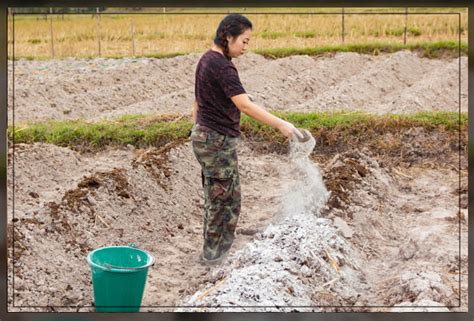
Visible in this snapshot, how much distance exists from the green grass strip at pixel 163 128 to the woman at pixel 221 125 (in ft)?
8.25

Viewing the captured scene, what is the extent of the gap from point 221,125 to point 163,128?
9.62 feet

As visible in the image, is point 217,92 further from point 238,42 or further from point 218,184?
point 218,184

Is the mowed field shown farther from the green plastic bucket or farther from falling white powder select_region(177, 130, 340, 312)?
the green plastic bucket

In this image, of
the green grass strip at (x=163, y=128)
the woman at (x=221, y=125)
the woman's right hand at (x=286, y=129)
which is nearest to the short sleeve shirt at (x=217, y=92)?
the woman at (x=221, y=125)

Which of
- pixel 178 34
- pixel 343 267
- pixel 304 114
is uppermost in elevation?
pixel 178 34

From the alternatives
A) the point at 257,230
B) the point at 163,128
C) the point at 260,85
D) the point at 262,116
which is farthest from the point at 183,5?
the point at 260,85

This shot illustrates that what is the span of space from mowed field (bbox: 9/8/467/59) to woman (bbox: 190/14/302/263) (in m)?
6.07

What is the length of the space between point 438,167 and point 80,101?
17.6 feet

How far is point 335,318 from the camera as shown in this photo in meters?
3.20

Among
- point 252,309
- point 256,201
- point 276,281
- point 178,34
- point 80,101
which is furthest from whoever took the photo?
point 178,34

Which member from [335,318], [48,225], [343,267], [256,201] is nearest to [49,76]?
[256,201]

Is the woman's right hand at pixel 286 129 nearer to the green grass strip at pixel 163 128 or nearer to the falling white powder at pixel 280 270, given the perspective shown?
the falling white powder at pixel 280 270

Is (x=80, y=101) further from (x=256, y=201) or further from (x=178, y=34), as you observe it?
(x=256, y=201)

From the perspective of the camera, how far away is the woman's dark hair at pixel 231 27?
3895mm
